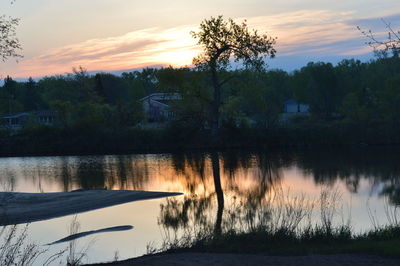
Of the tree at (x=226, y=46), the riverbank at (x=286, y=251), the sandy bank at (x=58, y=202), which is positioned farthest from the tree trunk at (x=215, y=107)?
the riverbank at (x=286, y=251)

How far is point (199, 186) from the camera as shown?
42.5 metres

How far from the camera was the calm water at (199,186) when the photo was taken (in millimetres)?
24672

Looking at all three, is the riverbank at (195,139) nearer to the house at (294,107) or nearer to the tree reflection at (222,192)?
the tree reflection at (222,192)

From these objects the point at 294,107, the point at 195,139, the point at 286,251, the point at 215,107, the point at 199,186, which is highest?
the point at 215,107

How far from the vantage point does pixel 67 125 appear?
9188 cm

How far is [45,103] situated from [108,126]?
8484 centimetres

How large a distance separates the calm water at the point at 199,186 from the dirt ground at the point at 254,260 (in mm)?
3456

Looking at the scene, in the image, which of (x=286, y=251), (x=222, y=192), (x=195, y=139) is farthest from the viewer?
(x=195, y=139)

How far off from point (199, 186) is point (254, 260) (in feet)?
86.7

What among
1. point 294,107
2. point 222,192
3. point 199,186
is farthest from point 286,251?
point 294,107

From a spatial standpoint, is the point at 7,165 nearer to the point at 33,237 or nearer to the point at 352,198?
the point at 33,237

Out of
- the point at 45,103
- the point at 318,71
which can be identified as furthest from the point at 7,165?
the point at 45,103

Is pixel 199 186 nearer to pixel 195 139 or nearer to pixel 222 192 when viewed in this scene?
pixel 222 192

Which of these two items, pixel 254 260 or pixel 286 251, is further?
pixel 286 251
